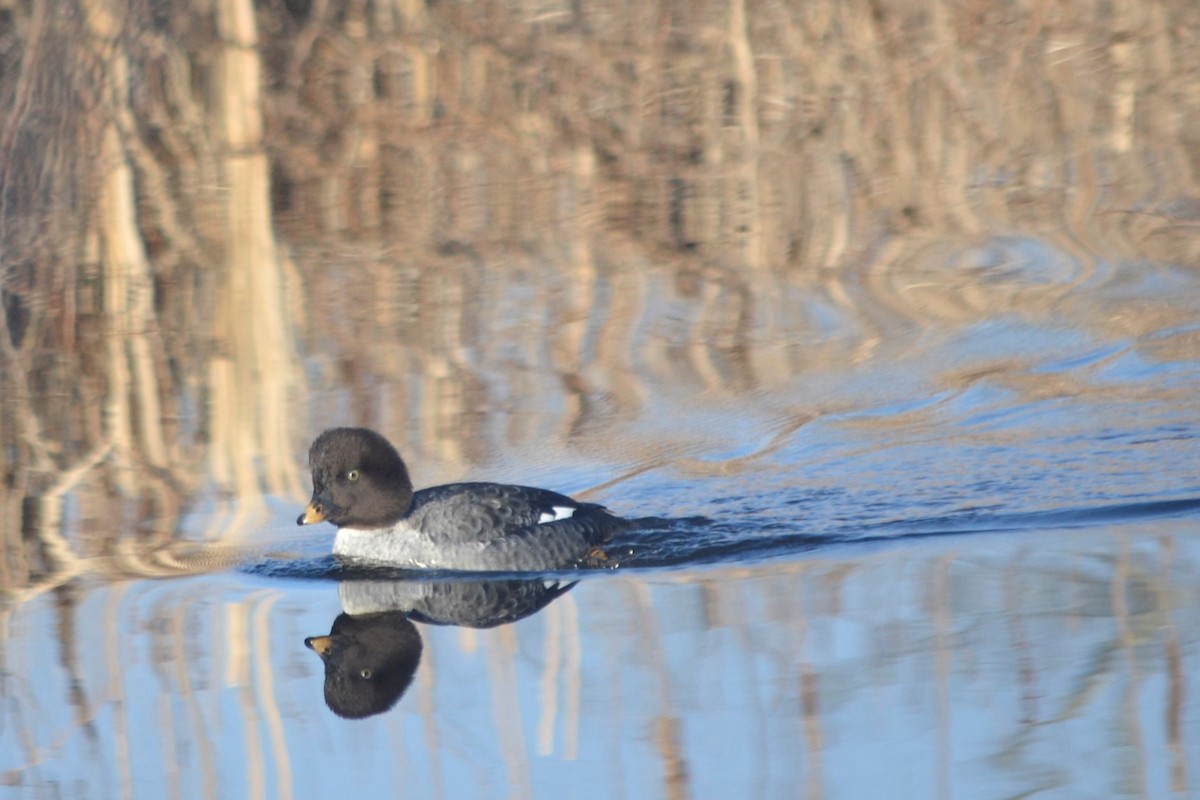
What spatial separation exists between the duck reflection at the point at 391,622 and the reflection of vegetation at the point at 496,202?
146cm

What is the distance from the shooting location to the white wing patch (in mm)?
8719

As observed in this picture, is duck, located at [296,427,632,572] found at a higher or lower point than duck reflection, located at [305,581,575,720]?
higher

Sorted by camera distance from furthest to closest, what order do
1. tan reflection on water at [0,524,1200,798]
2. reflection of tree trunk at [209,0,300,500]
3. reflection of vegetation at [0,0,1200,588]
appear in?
reflection of vegetation at [0,0,1200,588]
reflection of tree trunk at [209,0,300,500]
tan reflection on water at [0,524,1200,798]

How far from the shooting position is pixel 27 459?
1045 centimetres

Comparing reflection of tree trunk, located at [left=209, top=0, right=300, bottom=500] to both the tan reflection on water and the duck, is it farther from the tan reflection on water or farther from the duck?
the tan reflection on water

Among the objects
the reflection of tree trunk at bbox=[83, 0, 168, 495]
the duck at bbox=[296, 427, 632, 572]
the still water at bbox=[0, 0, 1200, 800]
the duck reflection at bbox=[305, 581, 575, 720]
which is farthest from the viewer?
the reflection of tree trunk at bbox=[83, 0, 168, 495]

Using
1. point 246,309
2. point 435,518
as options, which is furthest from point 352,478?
point 246,309

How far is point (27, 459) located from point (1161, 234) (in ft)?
26.0

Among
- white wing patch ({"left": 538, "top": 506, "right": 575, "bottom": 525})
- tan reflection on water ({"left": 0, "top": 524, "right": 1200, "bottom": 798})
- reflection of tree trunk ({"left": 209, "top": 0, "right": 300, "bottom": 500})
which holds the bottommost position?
tan reflection on water ({"left": 0, "top": 524, "right": 1200, "bottom": 798})

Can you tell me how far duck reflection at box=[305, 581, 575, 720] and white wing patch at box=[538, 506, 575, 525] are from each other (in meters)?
0.33

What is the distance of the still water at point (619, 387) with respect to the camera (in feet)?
22.2

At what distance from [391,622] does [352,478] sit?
38.2 inches

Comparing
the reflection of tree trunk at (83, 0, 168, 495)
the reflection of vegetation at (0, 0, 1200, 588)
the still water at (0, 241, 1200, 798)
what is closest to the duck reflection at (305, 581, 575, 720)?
the still water at (0, 241, 1200, 798)

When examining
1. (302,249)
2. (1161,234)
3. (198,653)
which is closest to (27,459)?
(198,653)
